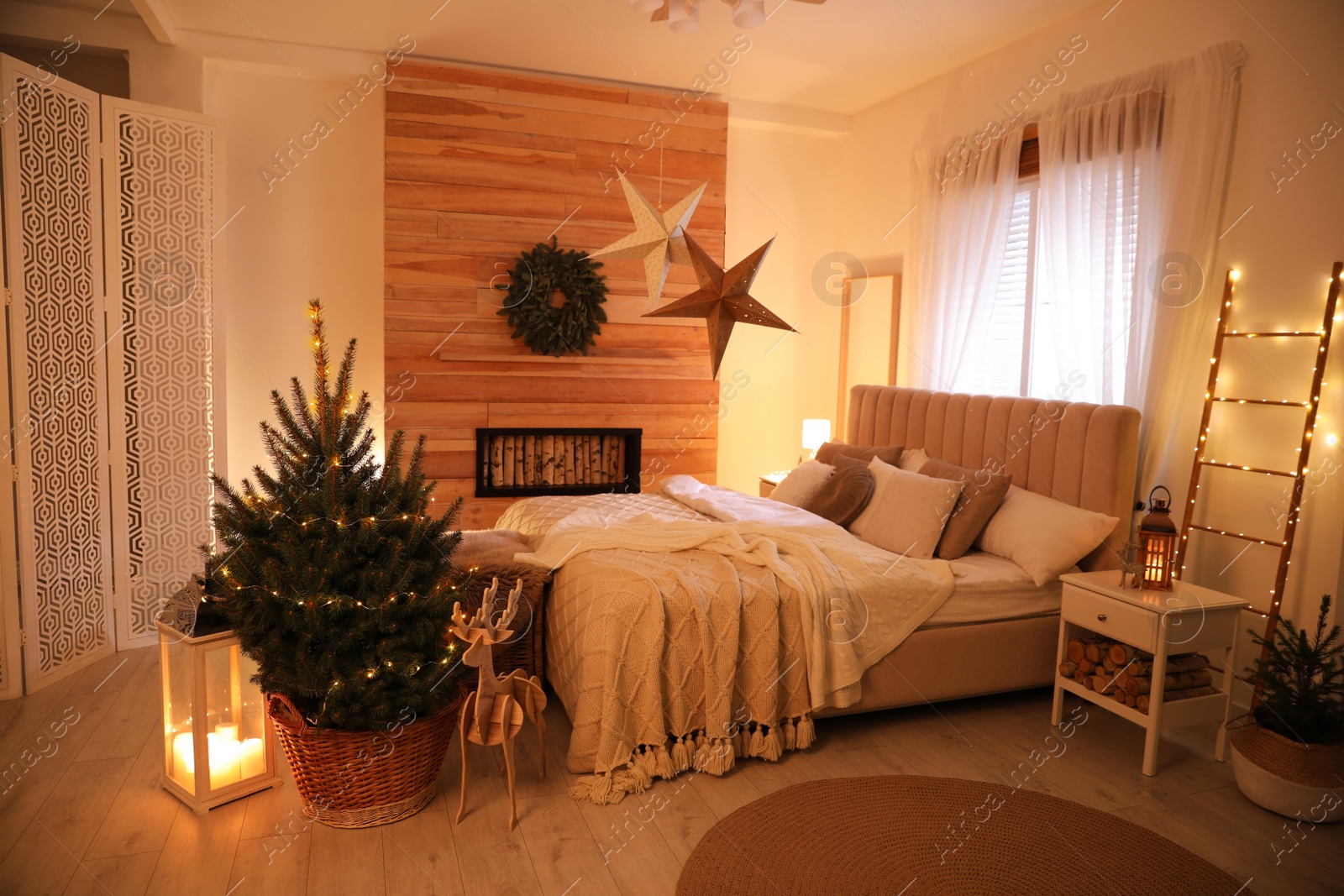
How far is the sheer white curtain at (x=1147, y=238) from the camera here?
3.40 m

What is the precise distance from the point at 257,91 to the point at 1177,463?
5.14 meters

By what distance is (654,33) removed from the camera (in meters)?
4.62

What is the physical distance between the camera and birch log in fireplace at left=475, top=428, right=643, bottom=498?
5379mm

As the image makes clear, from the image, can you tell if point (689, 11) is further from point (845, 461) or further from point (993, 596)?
point (993, 596)

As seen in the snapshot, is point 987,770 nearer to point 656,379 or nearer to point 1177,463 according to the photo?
point 1177,463

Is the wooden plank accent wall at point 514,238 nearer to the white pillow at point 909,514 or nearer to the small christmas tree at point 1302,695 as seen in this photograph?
the white pillow at point 909,514

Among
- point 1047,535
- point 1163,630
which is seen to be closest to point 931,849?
point 1163,630

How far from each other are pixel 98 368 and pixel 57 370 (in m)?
0.20

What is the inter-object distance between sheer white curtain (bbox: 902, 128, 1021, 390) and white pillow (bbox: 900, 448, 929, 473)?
0.63 m

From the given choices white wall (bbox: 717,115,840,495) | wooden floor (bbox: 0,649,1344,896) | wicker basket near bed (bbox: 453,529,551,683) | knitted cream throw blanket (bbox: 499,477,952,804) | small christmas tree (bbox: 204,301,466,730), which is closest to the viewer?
wooden floor (bbox: 0,649,1344,896)

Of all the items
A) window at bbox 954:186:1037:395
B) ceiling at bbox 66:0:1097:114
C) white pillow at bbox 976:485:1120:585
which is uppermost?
ceiling at bbox 66:0:1097:114

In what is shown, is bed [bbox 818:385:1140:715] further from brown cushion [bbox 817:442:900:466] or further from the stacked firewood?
brown cushion [bbox 817:442:900:466]

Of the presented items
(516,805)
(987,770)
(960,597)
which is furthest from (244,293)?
(987,770)

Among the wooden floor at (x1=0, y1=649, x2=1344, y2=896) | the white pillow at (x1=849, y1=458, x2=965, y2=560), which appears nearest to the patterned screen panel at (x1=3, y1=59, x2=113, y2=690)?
the wooden floor at (x1=0, y1=649, x2=1344, y2=896)
